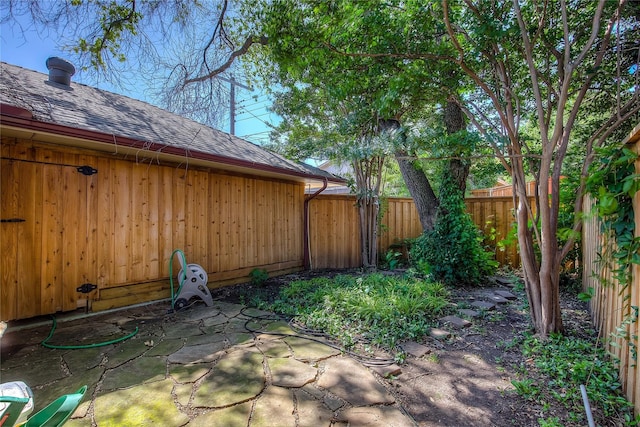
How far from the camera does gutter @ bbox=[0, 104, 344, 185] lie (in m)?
2.62

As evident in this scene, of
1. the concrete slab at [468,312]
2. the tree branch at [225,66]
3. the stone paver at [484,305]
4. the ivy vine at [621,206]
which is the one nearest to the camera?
the ivy vine at [621,206]

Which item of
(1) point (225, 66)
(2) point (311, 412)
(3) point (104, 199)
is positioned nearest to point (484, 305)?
(2) point (311, 412)

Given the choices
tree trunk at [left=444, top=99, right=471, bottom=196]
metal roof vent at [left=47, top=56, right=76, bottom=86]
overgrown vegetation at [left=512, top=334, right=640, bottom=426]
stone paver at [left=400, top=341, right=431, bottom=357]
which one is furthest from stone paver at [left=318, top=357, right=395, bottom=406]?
metal roof vent at [left=47, top=56, right=76, bottom=86]

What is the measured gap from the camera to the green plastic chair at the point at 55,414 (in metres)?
0.91

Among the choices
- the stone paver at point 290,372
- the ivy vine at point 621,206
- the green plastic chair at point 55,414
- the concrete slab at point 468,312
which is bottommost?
the stone paver at point 290,372

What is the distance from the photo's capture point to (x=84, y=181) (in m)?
3.76

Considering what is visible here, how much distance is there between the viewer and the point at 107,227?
3.94 m

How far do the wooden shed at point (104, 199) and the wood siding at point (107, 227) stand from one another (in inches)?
0.4

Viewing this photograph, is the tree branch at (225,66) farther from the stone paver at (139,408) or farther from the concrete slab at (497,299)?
the concrete slab at (497,299)

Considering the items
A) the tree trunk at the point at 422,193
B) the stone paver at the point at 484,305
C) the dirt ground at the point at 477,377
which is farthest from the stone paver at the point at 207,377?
the tree trunk at the point at 422,193

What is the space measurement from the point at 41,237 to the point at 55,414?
3486 millimetres

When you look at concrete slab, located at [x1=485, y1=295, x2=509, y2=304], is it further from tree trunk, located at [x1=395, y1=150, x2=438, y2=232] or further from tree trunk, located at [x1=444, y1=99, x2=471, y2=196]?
tree trunk, located at [x1=444, y1=99, x2=471, y2=196]

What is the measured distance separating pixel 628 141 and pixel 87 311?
213 inches

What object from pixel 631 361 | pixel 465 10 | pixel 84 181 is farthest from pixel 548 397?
pixel 84 181
